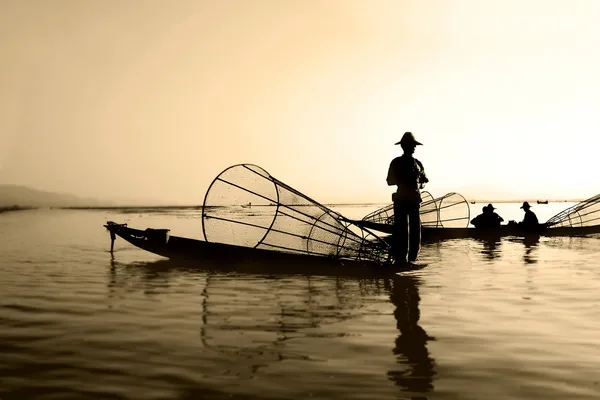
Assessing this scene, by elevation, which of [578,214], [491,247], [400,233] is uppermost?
[578,214]

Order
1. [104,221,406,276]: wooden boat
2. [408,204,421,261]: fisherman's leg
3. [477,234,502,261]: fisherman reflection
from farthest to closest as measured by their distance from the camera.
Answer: [477,234,502,261]: fisherman reflection < [104,221,406,276]: wooden boat < [408,204,421,261]: fisherman's leg

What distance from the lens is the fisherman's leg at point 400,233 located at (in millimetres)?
11352

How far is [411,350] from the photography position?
17.8 feet

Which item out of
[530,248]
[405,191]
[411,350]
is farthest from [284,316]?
[530,248]

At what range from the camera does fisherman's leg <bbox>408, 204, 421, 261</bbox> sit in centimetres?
1148

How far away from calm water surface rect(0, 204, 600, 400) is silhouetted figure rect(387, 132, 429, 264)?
0.84 meters

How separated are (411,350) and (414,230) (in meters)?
6.50

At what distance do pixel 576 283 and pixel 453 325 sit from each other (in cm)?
489

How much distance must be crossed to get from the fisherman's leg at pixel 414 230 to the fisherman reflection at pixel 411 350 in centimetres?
277

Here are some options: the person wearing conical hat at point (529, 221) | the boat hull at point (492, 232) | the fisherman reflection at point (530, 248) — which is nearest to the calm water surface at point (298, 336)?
the fisherman reflection at point (530, 248)

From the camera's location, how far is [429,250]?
1875cm

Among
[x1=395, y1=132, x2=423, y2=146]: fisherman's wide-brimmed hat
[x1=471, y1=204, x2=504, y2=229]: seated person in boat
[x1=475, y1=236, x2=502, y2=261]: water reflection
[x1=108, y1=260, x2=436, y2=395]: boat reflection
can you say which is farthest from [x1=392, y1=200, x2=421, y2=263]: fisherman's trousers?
[x1=471, y1=204, x2=504, y2=229]: seated person in boat

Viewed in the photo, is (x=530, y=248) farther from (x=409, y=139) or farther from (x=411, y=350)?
(x=411, y=350)

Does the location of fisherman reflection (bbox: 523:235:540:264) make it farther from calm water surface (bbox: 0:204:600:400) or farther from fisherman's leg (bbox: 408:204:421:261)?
fisherman's leg (bbox: 408:204:421:261)
